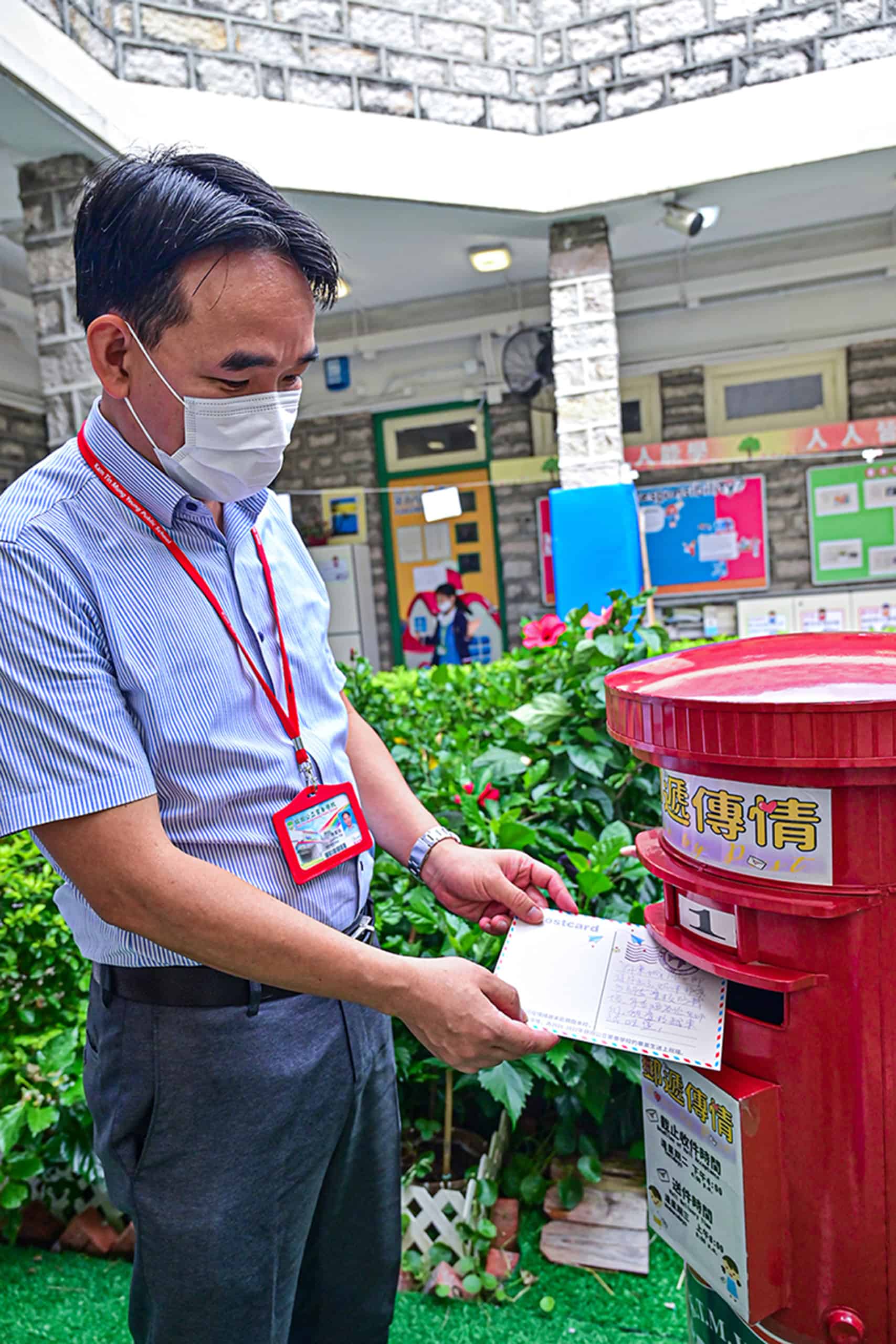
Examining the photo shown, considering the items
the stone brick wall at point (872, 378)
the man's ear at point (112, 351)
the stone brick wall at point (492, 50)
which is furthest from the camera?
the stone brick wall at point (872, 378)

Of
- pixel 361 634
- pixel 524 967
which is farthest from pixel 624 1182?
pixel 361 634

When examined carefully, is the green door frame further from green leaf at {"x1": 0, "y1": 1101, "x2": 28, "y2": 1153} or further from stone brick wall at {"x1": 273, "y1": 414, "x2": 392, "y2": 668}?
green leaf at {"x1": 0, "y1": 1101, "x2": 28, "y2": 1153}

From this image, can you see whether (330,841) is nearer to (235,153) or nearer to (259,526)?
(259,526)

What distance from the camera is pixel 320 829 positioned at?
1.07 metres

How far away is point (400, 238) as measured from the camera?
209 inches

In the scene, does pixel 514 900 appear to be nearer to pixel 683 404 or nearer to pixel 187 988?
pixel 187 988

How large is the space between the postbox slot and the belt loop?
0.73 meters

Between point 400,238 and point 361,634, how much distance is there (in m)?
3.06

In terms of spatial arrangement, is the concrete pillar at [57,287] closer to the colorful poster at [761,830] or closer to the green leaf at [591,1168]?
the green leaf at [591,1168]

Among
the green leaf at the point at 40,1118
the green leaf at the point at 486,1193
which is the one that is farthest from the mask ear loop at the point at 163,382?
the green leaf at the point at 486,1193

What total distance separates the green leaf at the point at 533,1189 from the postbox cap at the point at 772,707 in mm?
1296

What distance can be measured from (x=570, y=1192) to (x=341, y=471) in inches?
244

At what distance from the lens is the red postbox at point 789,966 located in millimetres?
869

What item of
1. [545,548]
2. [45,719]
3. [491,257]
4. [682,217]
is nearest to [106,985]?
[45,719]
